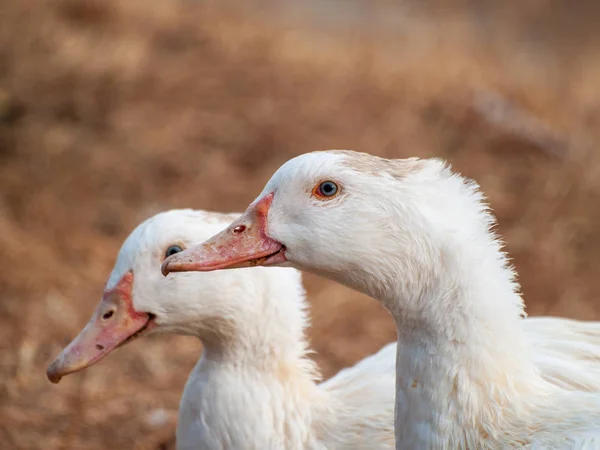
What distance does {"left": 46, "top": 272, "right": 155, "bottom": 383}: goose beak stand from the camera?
2787mm

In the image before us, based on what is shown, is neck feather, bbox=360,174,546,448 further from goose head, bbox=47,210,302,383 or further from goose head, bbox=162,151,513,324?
goose head, bbox=47,210,302,383

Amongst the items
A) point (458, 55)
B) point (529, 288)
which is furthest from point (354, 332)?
point (458, 55)

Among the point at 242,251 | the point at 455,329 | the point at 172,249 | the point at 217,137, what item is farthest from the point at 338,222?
the point at 217,137

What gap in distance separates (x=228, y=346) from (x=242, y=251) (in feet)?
A: 2.31

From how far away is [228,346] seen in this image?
289cm

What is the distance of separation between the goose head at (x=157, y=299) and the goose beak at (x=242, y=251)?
527mm

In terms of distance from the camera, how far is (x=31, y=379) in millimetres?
4570

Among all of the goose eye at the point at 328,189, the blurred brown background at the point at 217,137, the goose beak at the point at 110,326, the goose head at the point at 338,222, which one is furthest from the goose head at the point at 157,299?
the blurred brown background at the point at 217,137

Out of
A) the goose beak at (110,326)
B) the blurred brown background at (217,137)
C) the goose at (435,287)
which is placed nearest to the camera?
the goose at (435,287)

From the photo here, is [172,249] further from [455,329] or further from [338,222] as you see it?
[455,329]

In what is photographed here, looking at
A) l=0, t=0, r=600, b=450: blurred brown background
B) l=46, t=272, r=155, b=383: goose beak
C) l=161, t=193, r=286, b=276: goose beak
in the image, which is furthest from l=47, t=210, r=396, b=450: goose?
l=0, t=0, r=600, b=450: blurred brown background

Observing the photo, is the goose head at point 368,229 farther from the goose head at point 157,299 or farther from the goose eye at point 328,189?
the goose head at point 157,299

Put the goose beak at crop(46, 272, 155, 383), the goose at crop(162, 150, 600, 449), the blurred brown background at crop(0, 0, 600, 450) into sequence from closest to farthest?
the goose at crop(162, 150, 600, 449) → the goose beak at crop(46, 272, 155, 383) → the blurred brown background at crop(0, 0, 600, 450)

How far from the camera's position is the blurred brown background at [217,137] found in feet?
16.0
